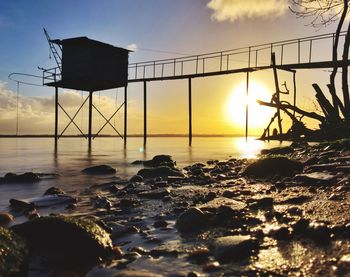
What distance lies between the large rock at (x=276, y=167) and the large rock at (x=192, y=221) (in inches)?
132

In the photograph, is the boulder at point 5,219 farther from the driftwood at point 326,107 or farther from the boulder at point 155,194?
the driftwood at point 326,107

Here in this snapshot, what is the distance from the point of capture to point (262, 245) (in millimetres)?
3045

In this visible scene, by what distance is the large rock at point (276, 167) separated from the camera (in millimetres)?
7004

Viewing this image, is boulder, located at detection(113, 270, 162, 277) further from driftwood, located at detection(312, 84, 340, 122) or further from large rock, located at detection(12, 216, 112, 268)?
driftwood, located at detection(312, 84, 340, 122)

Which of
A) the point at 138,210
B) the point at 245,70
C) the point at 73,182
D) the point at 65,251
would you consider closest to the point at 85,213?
the point at 138,210

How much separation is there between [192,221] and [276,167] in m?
3.66

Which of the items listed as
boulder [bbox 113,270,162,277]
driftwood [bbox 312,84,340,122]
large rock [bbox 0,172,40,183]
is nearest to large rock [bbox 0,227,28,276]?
boulder [bbox 113,270,162,277]

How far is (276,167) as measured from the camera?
712cm

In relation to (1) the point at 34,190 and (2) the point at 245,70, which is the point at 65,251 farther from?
(2) the point at 245,70

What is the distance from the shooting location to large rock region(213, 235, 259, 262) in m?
2.86

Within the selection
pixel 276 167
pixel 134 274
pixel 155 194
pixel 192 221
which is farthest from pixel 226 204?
pixel 276 167

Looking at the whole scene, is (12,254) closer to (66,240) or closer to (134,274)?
(66,240)

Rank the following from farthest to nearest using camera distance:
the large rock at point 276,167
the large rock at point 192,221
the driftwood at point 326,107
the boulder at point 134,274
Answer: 1. the driftwood at point 326,107
2. the large rock at point 276,167
3. the large rock at point 192,221
4. the boulder at point 134,274

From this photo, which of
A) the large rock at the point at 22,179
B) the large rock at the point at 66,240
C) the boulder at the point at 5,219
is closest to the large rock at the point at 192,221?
the large rock at the point at 66,240
